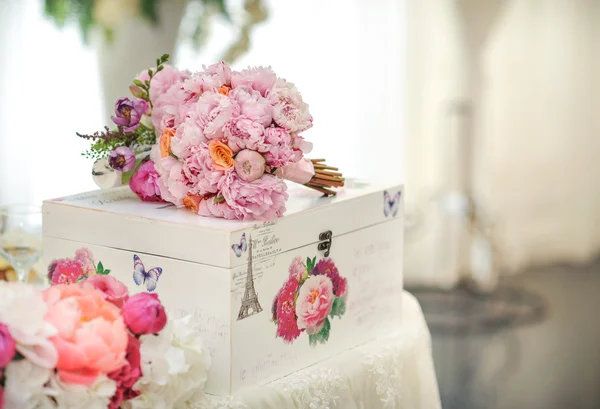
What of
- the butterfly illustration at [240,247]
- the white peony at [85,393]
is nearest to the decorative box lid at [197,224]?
the butterfly illustration at [240,247]

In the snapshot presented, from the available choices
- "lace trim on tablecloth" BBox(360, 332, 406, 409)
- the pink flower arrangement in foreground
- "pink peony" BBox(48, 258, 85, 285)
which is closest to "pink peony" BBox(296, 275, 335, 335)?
the pink flower arrangement in foreground

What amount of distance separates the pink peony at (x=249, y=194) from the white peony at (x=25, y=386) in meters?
0.34

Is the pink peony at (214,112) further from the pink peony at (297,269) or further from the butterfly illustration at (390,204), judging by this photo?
the butterfly illustration at (390,204)

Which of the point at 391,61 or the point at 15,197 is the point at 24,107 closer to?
the point at 15,197

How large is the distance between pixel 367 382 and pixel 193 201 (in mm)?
388

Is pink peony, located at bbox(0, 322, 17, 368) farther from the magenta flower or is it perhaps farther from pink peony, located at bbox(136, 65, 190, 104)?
pink peony, located at bbox(136, 65, 190, 104)

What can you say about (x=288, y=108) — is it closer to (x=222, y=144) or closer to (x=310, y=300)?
(x=222, y=144)

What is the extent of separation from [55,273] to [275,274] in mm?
338

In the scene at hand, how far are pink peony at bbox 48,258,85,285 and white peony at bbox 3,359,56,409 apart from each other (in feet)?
1.16

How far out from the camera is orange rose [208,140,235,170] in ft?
3.77

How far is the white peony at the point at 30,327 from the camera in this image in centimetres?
90

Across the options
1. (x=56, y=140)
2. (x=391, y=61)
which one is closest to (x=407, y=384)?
(x=56, y=140)

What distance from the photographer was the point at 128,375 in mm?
976

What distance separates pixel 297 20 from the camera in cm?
339
